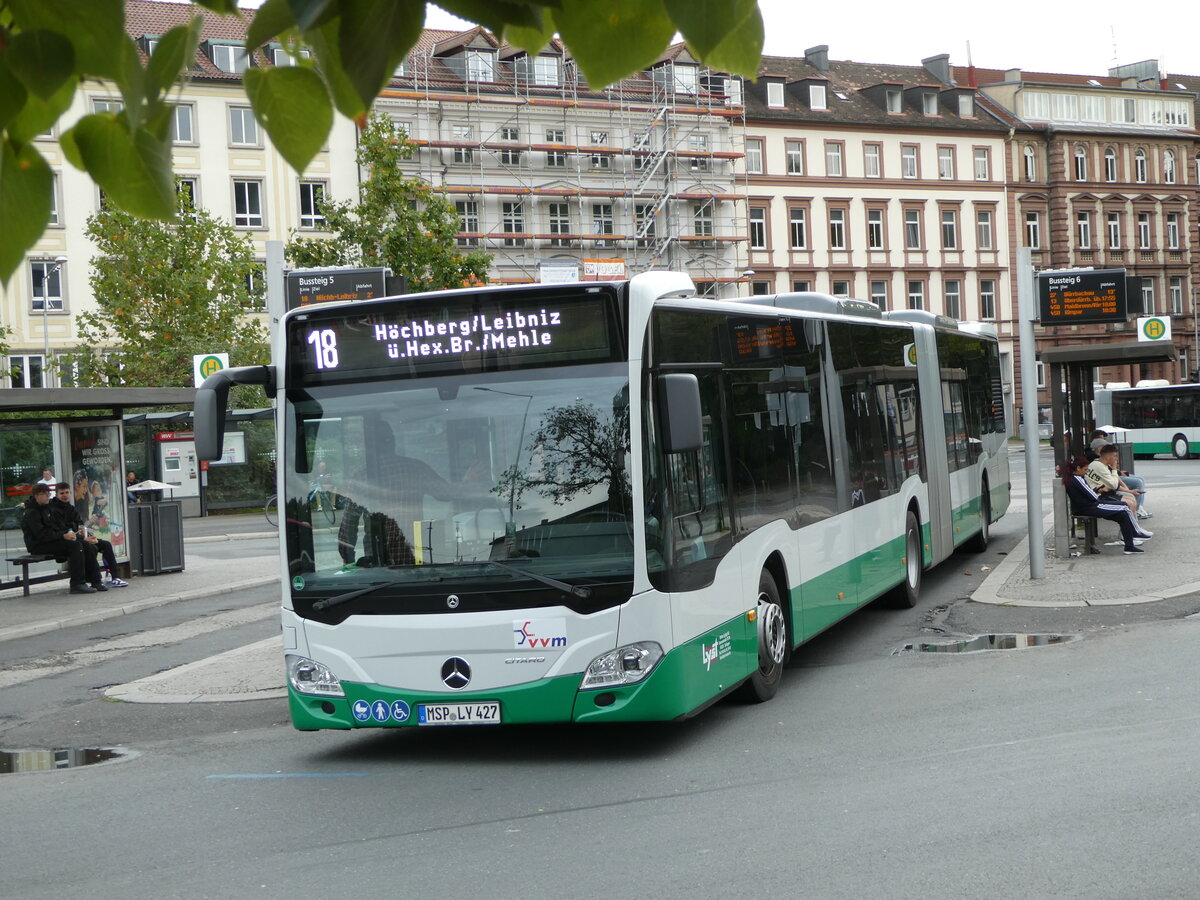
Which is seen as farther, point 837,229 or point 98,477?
point 837,229

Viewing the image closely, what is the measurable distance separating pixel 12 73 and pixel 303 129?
39cm

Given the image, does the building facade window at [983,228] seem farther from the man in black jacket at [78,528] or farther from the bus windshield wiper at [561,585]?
the bus windshield wiper at [561,585]

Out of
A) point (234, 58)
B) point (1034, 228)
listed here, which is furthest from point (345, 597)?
point (1034, 228)

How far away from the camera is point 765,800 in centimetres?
689

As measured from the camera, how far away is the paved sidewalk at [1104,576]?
13406 millimetres

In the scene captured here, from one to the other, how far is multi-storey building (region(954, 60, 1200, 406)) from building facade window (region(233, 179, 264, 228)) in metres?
37.2

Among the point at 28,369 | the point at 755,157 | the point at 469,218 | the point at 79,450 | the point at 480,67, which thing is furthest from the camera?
the point at 755,157

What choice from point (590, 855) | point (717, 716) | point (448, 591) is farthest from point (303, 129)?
point (717, 716)

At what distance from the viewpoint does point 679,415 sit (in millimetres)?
8227

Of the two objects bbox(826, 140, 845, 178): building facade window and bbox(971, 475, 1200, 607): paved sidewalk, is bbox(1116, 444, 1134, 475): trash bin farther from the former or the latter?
bbox(826, 140, 845, 178): building facade window

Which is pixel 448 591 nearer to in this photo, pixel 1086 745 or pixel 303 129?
pixel 1086 745

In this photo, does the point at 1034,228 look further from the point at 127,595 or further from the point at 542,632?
the point at 542,632

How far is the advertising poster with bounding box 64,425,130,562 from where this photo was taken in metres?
21.5

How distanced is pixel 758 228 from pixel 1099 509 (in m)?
52.8
